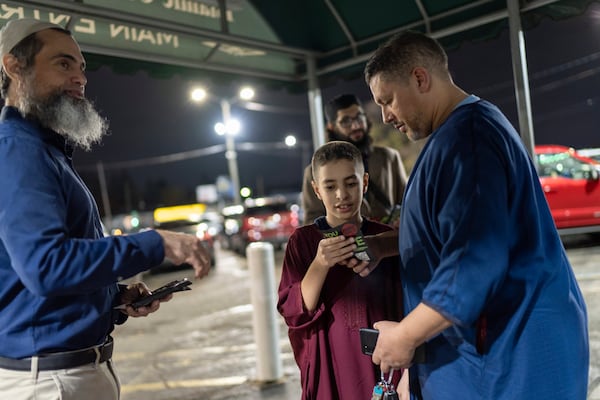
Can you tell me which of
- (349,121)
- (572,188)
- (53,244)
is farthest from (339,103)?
(572,188)

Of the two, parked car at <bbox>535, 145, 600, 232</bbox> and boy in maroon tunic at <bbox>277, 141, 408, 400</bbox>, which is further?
parked car at <bbox>535, 145, 600, 232</bbox>

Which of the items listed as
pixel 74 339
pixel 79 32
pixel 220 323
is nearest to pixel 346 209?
pixel 74 339

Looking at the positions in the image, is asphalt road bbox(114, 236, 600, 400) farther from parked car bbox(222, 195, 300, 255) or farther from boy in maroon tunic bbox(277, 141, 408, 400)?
parked car bbox(222, 195, 300, 255)

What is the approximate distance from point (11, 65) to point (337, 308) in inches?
61.7

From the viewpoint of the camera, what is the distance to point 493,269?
1.45m

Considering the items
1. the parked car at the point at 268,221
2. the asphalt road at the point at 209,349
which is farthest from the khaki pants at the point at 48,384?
the parked car at the point at 268,221

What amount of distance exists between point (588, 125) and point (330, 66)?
97.9 inches

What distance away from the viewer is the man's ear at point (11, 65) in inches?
71.8

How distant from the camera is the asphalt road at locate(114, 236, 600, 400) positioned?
498 cm

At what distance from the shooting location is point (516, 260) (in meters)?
1.57

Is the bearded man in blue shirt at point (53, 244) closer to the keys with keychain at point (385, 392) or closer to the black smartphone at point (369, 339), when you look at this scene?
the black smartphone at point (369, 339)

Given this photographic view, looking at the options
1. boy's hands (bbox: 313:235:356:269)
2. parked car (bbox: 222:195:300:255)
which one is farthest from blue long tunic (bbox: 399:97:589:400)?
parked car (bbox: 222:195:300:255)

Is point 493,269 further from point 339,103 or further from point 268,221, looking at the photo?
point 268,221

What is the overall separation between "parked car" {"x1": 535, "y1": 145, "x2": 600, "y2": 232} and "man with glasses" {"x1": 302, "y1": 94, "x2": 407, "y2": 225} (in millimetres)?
7284
